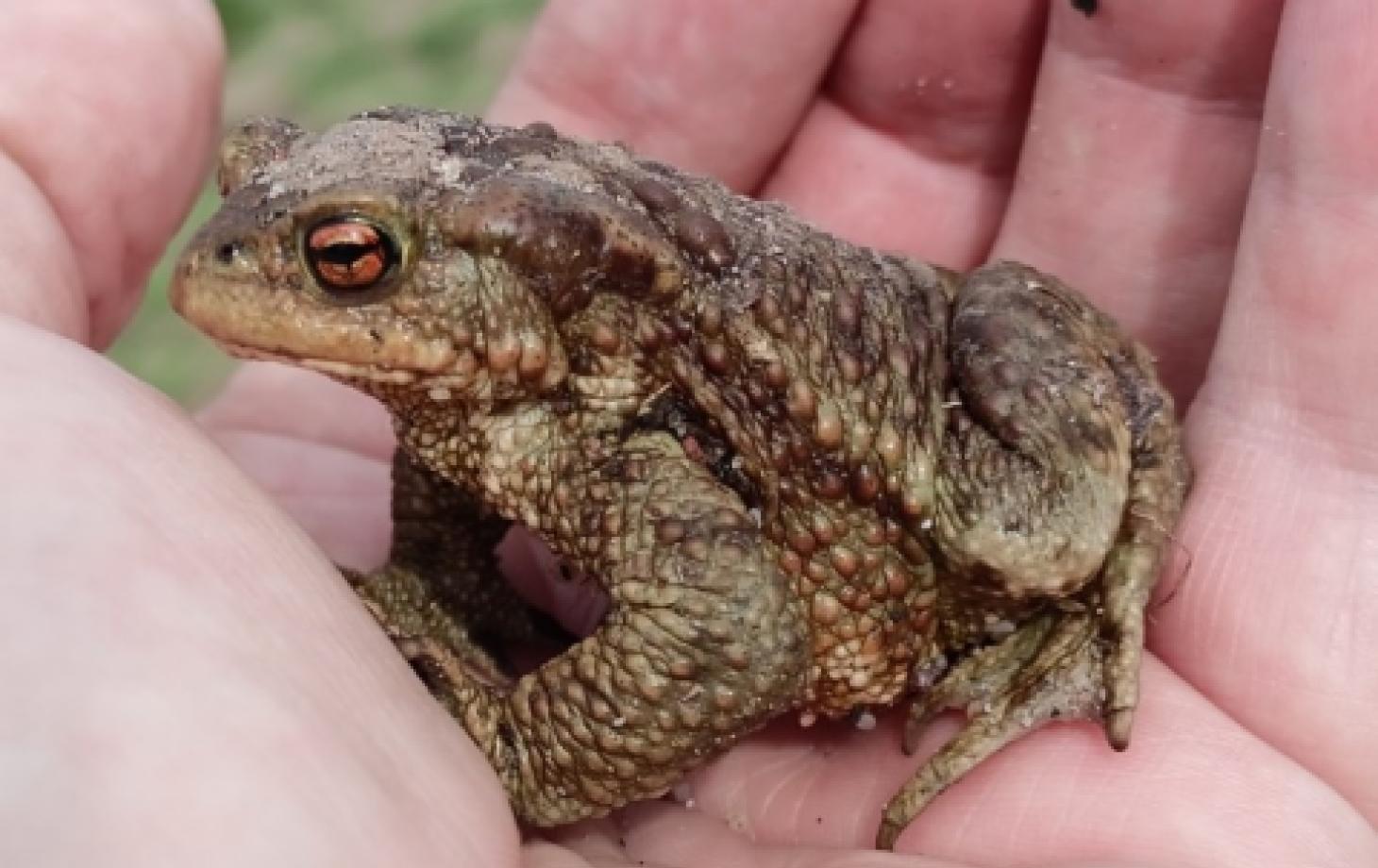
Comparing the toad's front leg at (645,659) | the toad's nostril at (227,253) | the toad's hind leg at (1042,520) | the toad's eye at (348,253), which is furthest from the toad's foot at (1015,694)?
the toad's nostril at (227,253)

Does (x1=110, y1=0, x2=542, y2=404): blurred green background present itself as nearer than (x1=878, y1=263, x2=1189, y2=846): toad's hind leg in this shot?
No

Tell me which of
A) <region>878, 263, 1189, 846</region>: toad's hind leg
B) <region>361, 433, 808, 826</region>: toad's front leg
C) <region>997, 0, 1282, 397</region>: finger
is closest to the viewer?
<region>361, 433, 808, 826</region>: toad's front leg

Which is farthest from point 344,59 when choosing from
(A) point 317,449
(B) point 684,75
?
(A) point 317,449

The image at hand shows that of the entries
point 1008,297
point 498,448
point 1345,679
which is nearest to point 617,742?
point 498,448

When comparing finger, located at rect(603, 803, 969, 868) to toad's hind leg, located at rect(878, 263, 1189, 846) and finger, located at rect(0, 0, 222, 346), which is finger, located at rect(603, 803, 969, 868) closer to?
toad's hind leg, located at rect(878, 263, 1189, 846)

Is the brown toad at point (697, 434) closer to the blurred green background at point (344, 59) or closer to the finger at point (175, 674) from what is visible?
the finger at point (175, 674)

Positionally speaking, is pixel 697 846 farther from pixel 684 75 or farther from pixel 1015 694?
pixel 684 75

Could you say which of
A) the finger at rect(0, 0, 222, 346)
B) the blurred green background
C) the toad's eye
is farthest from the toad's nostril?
the blurred green background
